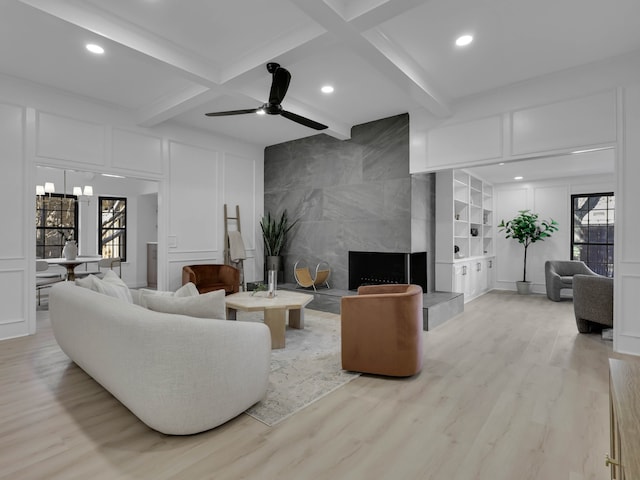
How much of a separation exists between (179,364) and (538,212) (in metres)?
8.10

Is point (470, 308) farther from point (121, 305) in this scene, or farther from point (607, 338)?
A: point (121, 305)

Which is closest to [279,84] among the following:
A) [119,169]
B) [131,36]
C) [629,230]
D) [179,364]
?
[131,36]

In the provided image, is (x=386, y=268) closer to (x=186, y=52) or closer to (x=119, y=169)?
(x=186, y=52)

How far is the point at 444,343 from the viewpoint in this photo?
Answer: 385 centimetres

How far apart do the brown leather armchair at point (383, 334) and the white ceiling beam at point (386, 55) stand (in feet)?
6.85

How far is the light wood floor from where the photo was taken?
1.76 m

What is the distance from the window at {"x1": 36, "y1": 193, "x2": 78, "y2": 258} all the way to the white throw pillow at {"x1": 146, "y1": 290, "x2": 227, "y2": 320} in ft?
22.3

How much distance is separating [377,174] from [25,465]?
4807 mm

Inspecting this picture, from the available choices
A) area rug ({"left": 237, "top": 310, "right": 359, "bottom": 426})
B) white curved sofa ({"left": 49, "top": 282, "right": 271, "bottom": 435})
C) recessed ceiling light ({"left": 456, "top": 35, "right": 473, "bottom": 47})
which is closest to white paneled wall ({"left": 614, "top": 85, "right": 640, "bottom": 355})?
recessed ceiling light ({"left": 456, "top": 35, "right": 473, "bottom": 47})

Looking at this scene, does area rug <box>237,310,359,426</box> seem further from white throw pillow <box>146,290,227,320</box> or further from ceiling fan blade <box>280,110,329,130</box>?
ceiling fan blade <box>280,110,329,130</box>

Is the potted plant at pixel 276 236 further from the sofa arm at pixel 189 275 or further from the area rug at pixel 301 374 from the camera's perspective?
the area rug at pixel 301 374

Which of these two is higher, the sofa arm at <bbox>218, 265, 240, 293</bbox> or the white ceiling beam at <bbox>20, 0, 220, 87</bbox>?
the white ceiling beam at <bbox>20, 0, 220, 87</bbox>

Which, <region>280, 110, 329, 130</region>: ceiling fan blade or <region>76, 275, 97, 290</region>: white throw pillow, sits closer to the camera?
<region>76, 275, 97, 290</region>: white throw pillow

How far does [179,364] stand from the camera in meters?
1.93
